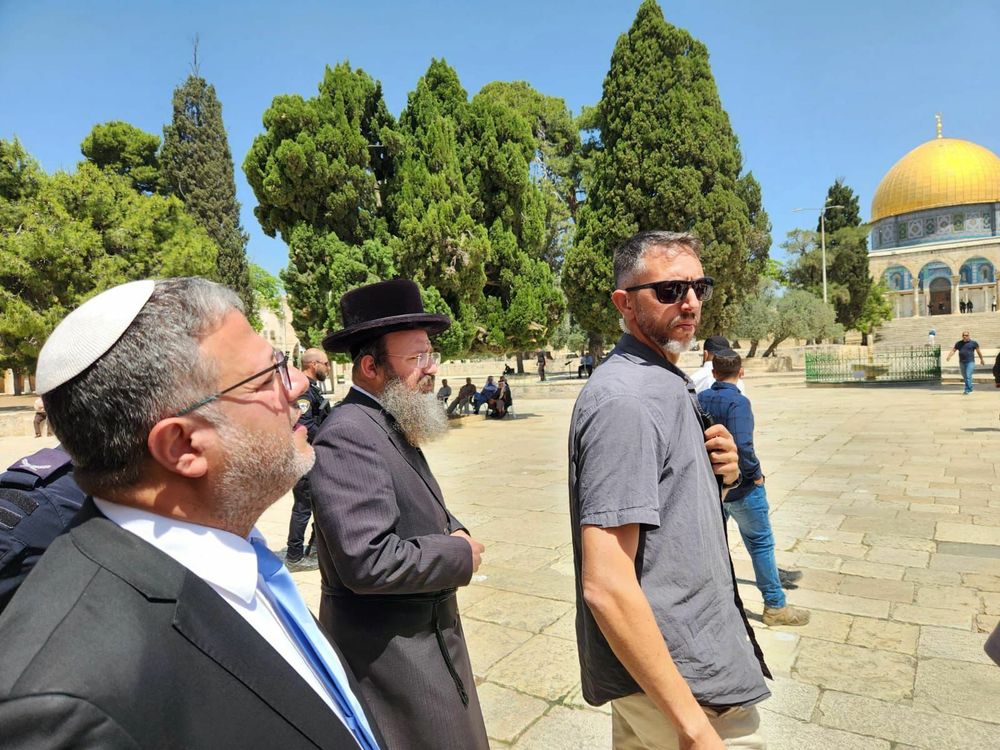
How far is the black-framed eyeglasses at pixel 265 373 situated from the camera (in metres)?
1.12

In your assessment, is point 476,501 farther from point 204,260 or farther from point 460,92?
point 204,260

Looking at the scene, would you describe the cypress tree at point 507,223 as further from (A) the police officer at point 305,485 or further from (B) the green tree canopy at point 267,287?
(B) the green tree canopy at point 267,287

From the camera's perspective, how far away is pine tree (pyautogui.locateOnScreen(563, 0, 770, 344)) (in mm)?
21734

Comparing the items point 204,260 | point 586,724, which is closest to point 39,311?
point 204,260

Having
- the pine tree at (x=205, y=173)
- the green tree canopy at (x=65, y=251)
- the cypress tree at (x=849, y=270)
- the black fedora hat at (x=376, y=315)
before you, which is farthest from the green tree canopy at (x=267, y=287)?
the black fedora hat at (x=376, y=315)

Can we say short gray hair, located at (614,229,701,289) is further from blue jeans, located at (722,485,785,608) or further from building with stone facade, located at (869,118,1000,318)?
building with stone facade, located at (869,118,1000,318)

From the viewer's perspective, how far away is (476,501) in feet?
26.3

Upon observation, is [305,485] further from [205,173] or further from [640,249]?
[205,173]

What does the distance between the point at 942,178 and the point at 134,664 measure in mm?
75351

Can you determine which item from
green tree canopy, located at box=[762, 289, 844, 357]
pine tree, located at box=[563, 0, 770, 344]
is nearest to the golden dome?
green tree canopy, located at box=[762, 289, 844, 357]

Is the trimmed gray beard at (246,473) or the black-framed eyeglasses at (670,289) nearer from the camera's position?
the trimmed gray beard at (246,473)

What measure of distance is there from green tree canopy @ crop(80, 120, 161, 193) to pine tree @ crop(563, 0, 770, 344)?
22.8 m

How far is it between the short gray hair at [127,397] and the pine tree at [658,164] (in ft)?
68.6

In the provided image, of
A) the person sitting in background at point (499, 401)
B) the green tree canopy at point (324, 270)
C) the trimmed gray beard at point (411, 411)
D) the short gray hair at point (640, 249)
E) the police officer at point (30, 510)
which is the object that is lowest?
the person sitting in background at point (499, 401)
